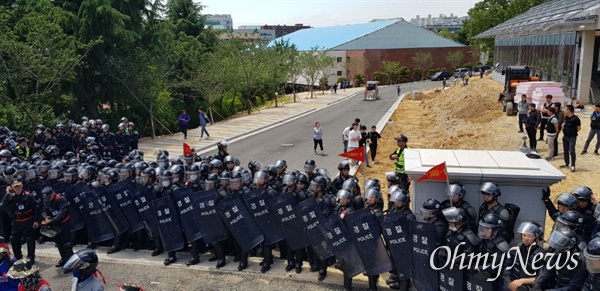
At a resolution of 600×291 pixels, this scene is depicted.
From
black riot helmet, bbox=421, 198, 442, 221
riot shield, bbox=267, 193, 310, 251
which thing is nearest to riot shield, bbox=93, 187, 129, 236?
riot shield, bbox=267, 193, 310, 251

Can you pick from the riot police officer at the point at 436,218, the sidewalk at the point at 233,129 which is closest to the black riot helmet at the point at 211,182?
the riot police officer at the point at 436,218

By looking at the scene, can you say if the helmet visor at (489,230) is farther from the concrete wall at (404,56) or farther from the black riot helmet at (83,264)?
the concrete wall at (404,56)

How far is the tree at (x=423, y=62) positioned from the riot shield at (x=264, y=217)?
6657cm

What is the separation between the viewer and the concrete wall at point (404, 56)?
70750mm

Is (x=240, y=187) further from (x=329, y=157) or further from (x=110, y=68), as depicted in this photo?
(x=110, y=68)

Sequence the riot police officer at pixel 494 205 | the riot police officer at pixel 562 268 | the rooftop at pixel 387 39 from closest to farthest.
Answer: the riot police officer at pixel 562 268, the riot police officer at pixel 494 205, the rooftop at pixel 387 39

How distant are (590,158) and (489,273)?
10.9 meters

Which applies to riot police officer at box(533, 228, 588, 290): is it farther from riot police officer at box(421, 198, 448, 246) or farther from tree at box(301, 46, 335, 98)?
tree at box(301, 46, 335, 98)

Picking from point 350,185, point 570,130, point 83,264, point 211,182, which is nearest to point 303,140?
point 570,130

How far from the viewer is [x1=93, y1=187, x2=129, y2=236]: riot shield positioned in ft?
32.6

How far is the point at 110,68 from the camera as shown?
2484 centimetres

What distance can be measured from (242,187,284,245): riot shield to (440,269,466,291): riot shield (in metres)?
3.02

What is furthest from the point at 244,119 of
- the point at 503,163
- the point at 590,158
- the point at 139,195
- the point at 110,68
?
the point at 503,163

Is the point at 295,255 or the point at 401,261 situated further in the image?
the point at 295,255
